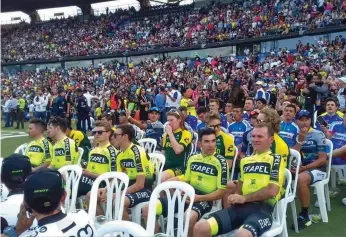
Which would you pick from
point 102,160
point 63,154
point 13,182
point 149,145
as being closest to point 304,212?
point 102,160

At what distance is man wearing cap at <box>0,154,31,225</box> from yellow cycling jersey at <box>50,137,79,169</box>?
103 inches

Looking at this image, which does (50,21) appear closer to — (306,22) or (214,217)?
(306,22)

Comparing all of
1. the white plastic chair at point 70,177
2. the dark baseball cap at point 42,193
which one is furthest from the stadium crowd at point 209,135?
the white plastic chair at point 70,177

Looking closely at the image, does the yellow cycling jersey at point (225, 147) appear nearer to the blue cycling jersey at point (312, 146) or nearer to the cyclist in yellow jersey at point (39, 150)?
the blue cycling jersey at point (312, 146)

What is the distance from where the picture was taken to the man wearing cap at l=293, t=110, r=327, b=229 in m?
5.16

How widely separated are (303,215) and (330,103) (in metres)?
2.23

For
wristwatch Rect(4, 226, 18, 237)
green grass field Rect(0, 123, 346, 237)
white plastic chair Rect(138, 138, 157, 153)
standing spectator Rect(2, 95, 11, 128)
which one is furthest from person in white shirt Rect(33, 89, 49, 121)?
wristwatch Rect(4, 226, 18, 237)

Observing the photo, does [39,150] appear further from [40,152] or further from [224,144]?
[224,144]

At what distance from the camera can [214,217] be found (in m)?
3.75

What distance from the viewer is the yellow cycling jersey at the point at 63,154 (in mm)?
5750

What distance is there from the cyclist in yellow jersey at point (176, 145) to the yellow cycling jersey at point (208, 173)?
4.03ft

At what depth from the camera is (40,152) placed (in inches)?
234

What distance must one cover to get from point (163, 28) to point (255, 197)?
90.6 feet

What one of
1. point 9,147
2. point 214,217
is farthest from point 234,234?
point 9,147
